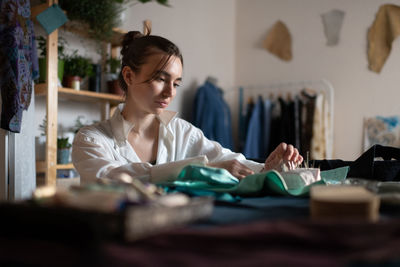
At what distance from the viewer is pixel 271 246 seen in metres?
0.41

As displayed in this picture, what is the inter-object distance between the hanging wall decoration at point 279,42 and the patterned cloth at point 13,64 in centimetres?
270

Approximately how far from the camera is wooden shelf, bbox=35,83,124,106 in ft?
6.93

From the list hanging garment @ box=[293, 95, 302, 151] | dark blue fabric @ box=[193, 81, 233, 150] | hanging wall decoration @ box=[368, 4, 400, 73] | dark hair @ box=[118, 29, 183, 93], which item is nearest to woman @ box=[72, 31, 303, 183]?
dark hair @ box=[118, 29, 183, 93]

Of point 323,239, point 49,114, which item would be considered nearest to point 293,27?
point 49,114

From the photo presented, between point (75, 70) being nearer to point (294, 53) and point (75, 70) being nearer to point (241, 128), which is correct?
point (241, 128)

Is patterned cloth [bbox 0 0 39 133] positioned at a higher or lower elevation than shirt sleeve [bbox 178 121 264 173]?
higher

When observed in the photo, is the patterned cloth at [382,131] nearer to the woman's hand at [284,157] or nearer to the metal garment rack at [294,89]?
the metal garment rack at [294,89]

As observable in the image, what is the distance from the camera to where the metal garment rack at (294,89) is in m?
3.48

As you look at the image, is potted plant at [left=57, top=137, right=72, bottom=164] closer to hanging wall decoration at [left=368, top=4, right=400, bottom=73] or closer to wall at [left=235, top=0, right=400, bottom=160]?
wall at [left=235, top=0, right=400, bottom=160]

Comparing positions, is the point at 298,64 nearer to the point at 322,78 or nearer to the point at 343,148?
the point at 322,78

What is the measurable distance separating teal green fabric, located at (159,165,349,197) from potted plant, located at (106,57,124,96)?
1.79m

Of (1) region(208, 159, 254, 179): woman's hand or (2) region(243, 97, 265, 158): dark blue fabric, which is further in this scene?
(2) region(243, 97, 265, 158): dark blue fabric

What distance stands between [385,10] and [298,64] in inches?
33.6

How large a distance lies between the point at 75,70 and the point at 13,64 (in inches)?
30.0
